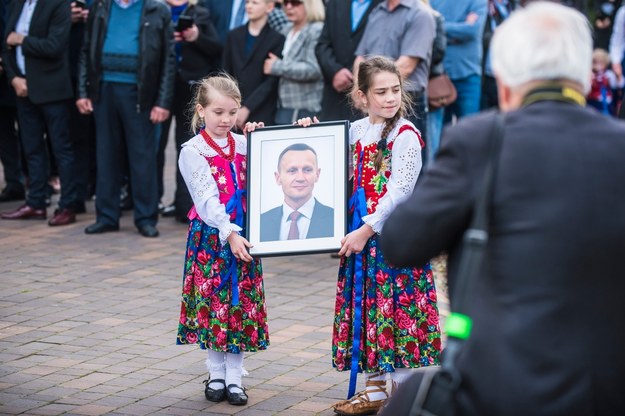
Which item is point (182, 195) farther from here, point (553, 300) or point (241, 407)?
point (553, 300)

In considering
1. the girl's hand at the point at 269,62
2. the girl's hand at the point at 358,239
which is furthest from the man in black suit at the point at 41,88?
the girl's hand at the point at 358,239

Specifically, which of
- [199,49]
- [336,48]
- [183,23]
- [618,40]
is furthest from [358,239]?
[618,40]

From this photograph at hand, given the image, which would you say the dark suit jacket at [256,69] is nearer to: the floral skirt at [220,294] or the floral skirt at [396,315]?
the floral skirt at [220,294]

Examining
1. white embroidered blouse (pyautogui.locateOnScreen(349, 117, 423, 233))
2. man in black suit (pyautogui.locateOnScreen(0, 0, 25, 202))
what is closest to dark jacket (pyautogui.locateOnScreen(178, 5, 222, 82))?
man in black suit (pyautogui.locateOnScreen(0, 0, 25, 202))

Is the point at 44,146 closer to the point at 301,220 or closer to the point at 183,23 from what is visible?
the point at 183,23

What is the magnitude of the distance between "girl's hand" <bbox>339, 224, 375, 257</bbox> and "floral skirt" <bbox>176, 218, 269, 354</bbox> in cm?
61

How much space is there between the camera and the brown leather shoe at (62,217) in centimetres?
1003

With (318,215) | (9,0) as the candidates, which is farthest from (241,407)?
(9,0)

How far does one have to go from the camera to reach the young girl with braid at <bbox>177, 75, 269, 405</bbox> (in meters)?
5.46

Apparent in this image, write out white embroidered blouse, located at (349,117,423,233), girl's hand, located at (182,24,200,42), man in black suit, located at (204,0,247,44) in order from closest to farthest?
white embroidered blouse, located at (349,117,423,233) < girl's hand, located at (182,24,200,42) < man in black suit, located at (204,0,247,44)

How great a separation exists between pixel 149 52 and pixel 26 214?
203cm

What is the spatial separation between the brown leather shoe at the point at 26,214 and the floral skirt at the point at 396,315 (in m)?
5.74

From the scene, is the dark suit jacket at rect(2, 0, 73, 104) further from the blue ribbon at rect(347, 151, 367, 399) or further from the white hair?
the white hair

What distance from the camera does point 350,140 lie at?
5.43 metres
